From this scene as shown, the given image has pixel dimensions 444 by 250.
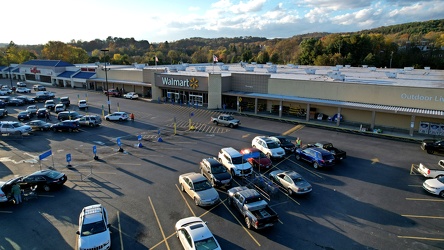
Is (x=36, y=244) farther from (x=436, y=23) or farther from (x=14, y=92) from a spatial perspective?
(x=436, y=23)

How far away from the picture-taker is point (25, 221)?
16.2m

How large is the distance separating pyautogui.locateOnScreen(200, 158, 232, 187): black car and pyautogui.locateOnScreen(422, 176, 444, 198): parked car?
528 inches

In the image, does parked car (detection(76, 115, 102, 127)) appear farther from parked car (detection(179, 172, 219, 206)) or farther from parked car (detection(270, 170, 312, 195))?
parked car (detection(270, 170, 312, 195))

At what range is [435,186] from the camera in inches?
749

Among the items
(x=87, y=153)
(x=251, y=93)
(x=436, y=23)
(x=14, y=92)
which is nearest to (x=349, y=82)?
(x=251, y=93)

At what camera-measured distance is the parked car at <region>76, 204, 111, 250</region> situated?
13031mm

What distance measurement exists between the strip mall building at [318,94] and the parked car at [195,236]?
2861 centimetres

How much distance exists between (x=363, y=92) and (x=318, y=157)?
707 inches

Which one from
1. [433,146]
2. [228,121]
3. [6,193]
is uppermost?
[228,121]

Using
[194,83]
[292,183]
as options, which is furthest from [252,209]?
[194,83]

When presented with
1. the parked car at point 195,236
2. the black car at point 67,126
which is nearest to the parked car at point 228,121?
the black car at point 67,126

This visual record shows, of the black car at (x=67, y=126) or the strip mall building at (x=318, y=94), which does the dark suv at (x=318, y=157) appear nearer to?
the strip mall building at (x=318, y=94)

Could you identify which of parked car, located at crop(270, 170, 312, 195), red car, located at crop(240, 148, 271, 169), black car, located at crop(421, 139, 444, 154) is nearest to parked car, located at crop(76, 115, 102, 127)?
red car, located at crop(240, 148, 271, 169)

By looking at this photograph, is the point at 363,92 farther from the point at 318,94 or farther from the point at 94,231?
the point at 94,231
